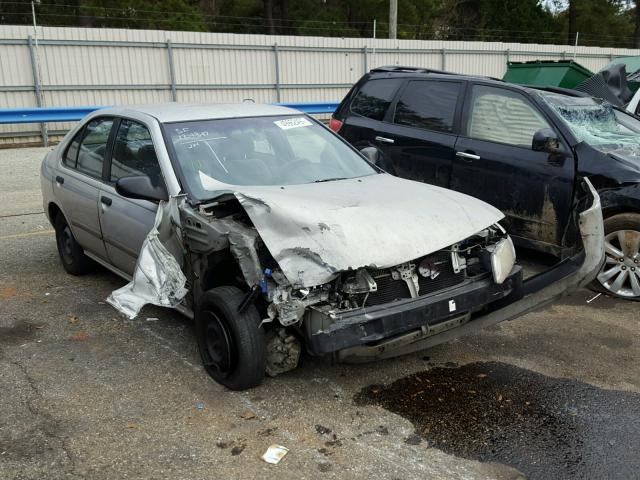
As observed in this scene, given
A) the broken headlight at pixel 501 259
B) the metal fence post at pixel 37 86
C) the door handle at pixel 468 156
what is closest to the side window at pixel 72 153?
the door handle at pixel 468 156

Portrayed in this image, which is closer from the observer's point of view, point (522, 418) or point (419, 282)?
point (522, 418)

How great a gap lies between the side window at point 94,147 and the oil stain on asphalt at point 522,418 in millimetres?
2941

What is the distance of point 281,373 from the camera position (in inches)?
159

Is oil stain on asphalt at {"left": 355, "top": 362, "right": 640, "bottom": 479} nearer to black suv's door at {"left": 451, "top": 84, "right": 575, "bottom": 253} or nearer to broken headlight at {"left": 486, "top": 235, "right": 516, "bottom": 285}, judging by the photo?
broken headlight at {"left": 486, "top": 235, "right": 516, "bottom": 285}

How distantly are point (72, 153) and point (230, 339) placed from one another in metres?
2.92

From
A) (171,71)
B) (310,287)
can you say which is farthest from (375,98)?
(171,71)

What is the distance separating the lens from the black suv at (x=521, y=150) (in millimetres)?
5352

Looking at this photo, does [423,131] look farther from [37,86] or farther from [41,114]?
[37,86]

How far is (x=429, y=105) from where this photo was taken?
6.75 m

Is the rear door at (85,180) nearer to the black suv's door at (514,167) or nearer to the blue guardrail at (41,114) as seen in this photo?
the black suv's door at (514,167)

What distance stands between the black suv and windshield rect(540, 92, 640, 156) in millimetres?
14

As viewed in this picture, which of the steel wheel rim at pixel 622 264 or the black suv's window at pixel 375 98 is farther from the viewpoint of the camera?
the black suv's window at pixel 375 98

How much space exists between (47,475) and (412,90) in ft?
17.5

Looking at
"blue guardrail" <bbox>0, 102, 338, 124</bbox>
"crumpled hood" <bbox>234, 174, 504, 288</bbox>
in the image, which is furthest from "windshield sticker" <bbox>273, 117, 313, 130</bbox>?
"blue guardrail" <bbox>0, 102, 338, 124</bbox>
